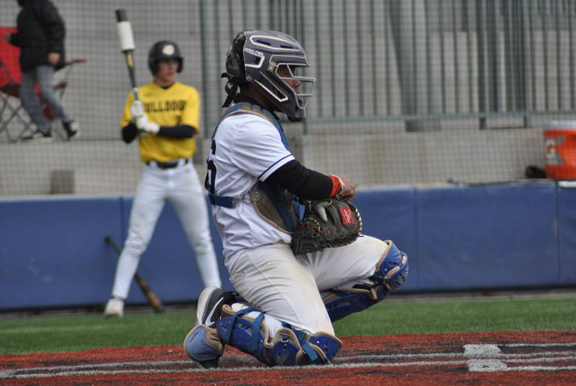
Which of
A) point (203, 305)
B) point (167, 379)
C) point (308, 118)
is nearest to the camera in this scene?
point (167, 379)

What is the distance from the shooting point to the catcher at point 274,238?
176 inches

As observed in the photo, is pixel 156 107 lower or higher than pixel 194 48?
lower

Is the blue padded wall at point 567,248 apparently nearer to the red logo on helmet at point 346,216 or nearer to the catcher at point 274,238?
the catcher at point 274,238

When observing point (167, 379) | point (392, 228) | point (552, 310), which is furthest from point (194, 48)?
point (167, 379)

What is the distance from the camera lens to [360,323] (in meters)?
6.89

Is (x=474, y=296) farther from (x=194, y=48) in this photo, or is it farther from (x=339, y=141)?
(x=194, y=48)

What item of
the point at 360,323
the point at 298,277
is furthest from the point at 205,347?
the point at 360,323

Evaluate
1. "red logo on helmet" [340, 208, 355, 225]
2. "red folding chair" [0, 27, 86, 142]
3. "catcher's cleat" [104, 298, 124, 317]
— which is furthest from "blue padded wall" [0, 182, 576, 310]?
"red logo on helmet" [340, 208, 355, 225]

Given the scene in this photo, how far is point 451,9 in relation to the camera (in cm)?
996

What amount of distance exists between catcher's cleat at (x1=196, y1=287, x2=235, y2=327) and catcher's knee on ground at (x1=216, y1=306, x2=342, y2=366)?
256 millimetres

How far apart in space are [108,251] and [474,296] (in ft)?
11.1

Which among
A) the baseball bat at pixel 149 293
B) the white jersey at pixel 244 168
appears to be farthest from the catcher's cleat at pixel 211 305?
the baseball bat at pixel 149 293

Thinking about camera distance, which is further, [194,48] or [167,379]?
[194,48]

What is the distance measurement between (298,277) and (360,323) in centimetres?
241
